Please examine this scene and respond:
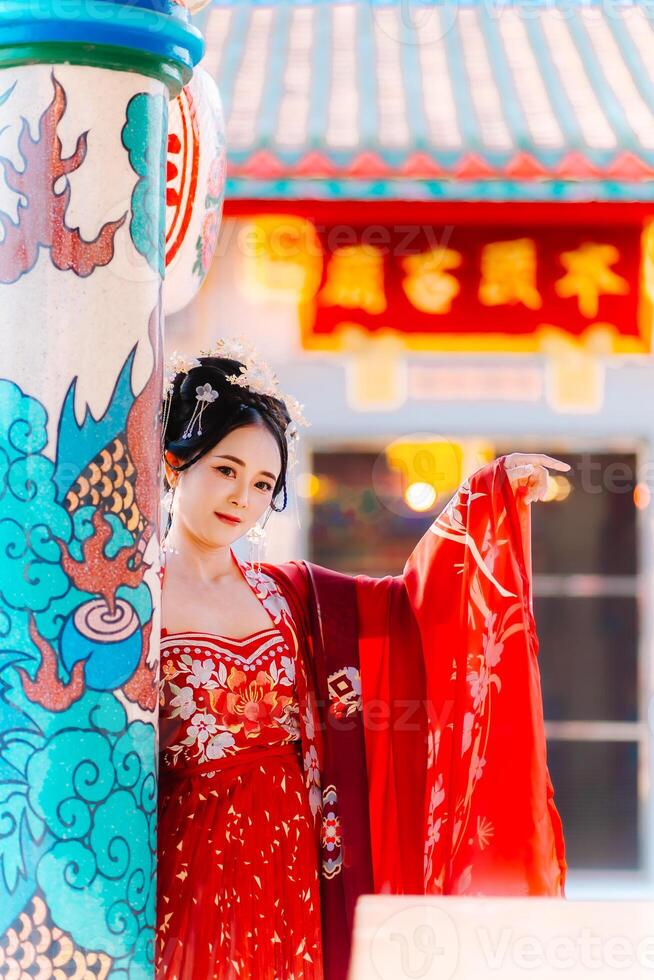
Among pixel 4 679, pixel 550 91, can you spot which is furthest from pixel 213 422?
pixel 550 91

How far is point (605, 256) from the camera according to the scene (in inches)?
192

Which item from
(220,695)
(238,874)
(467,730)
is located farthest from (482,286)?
(238,874)

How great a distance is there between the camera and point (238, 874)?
6.52ft

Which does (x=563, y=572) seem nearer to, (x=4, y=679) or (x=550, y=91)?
(x=550, y=91)

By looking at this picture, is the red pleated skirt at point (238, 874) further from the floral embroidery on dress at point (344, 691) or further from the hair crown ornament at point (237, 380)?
the hair crown ornament at point (237, 380)

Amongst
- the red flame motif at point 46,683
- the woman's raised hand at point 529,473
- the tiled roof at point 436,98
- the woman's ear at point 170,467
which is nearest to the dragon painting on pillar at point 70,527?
the red flame motif at point 46,683

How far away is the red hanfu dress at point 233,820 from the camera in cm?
193

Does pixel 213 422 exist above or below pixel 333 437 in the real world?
Result: below

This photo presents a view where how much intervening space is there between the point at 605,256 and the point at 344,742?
3.20 m

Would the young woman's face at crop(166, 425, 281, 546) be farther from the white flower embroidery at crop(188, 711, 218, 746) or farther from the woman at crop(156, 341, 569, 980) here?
the white flower embroidery at crop(188, 711, 218, 746)

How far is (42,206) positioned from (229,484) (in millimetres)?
623

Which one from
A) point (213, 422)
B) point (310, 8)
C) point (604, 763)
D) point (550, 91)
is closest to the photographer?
point (213, 422)

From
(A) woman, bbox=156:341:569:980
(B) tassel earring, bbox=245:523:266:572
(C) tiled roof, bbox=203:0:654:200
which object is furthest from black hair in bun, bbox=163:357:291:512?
(C) tiled roof, bbox=203:0:654:200

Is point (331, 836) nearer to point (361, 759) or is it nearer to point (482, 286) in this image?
point (361, 759)
